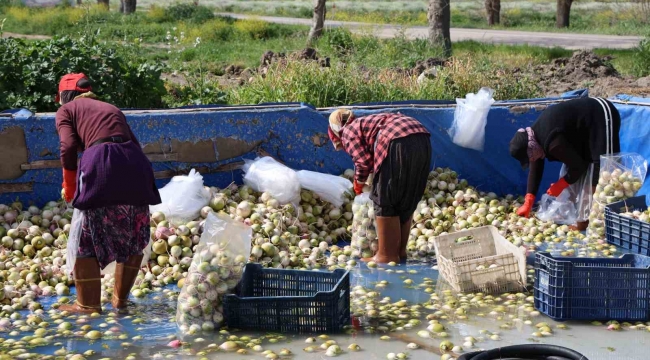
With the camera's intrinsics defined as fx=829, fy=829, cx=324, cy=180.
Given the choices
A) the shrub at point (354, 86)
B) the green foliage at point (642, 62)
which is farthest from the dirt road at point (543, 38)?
the shrub at point (354, 86)

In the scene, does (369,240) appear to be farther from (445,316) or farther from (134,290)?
(134,290)

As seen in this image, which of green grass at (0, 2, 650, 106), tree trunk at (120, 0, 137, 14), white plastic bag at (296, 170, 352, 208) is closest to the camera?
white plastic bag at (296, 170, 352, 208)

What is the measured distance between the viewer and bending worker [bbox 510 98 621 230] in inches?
286

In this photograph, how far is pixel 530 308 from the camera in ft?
17.9

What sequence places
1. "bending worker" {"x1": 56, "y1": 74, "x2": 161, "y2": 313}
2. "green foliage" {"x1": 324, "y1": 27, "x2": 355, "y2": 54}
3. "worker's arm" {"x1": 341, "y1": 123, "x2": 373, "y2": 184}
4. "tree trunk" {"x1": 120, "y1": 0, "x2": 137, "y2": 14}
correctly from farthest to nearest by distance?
1. "tree trunk" {"x1": 120, "y1": 0, "x2": 137, "y2": 14}
2. "green foliage" {"x1": 324, "y1": 27, "x2": 355, "y2": 54}
3. "worker's arm" {"x1": 341, "y1": 123, "x2": 373, "y2": 184}
4. "bending worker" {"x1": 56, "y1": 74, "x2": 161, "y2": 313}

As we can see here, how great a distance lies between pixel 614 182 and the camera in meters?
7.27

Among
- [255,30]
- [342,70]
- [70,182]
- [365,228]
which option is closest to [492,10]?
[255,30]

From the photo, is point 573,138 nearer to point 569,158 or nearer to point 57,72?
point 569,158

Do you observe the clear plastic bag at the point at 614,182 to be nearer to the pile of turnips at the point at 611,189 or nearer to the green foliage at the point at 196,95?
the pile of turnips at the point at 611,189

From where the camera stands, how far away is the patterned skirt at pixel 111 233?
17.2ft

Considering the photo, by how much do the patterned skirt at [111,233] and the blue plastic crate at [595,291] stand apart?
2613mm

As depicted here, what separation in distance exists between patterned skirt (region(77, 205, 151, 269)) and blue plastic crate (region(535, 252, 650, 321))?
2.61 meters

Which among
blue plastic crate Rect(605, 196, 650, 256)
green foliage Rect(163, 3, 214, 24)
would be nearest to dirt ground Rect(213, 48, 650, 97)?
blue plastic crate Rect(605, 196, 650, 256)

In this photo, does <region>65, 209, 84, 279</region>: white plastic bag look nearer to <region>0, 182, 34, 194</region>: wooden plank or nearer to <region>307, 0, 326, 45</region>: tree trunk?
<region>0, 182, 34, 194</region>: wooden plank
